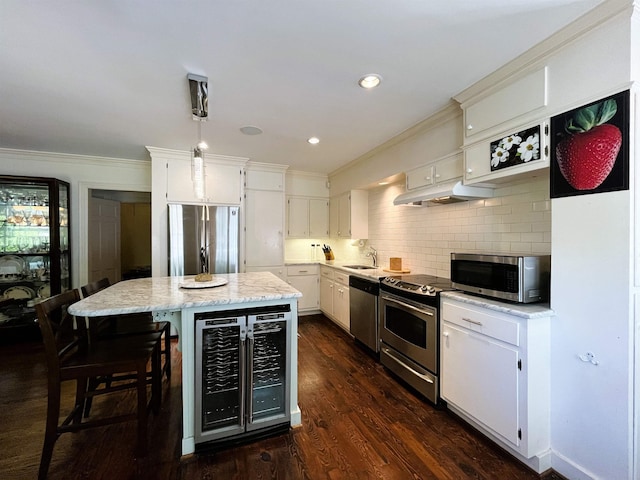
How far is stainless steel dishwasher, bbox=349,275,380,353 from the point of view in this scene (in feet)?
9.90

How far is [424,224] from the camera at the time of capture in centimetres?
322

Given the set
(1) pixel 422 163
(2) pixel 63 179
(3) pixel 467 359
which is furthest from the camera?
(2) pixel 63 179

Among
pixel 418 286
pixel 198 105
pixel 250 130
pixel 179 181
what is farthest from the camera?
pixel 179 181

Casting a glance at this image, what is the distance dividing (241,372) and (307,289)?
283 centimetres

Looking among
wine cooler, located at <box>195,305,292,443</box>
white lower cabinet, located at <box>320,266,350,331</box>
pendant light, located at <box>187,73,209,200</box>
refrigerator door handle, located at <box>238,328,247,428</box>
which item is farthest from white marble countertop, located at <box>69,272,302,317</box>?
white lower cabinet, located at <box>320,266,350,331</box>

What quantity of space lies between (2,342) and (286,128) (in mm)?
4374

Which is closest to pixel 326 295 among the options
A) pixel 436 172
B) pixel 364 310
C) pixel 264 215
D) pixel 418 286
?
pixel 364 310

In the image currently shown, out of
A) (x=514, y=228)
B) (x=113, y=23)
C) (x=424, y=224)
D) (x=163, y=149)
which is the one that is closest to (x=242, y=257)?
(x=163, y=149)

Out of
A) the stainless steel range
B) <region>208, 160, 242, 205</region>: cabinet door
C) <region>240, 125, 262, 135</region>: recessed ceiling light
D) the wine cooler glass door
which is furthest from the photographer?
<region>208, 160, 242, 205</region>: cabinet door

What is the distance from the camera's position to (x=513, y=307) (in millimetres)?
1677

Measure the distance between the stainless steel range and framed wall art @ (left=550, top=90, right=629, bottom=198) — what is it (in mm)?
1069

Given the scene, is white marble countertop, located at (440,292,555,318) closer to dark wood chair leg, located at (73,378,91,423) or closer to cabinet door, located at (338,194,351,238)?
cabinet door, located at (338,194,351,238)

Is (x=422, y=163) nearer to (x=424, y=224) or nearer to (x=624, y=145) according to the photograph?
(x=424, y=224)

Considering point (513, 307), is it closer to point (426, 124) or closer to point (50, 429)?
point (426, 124)
